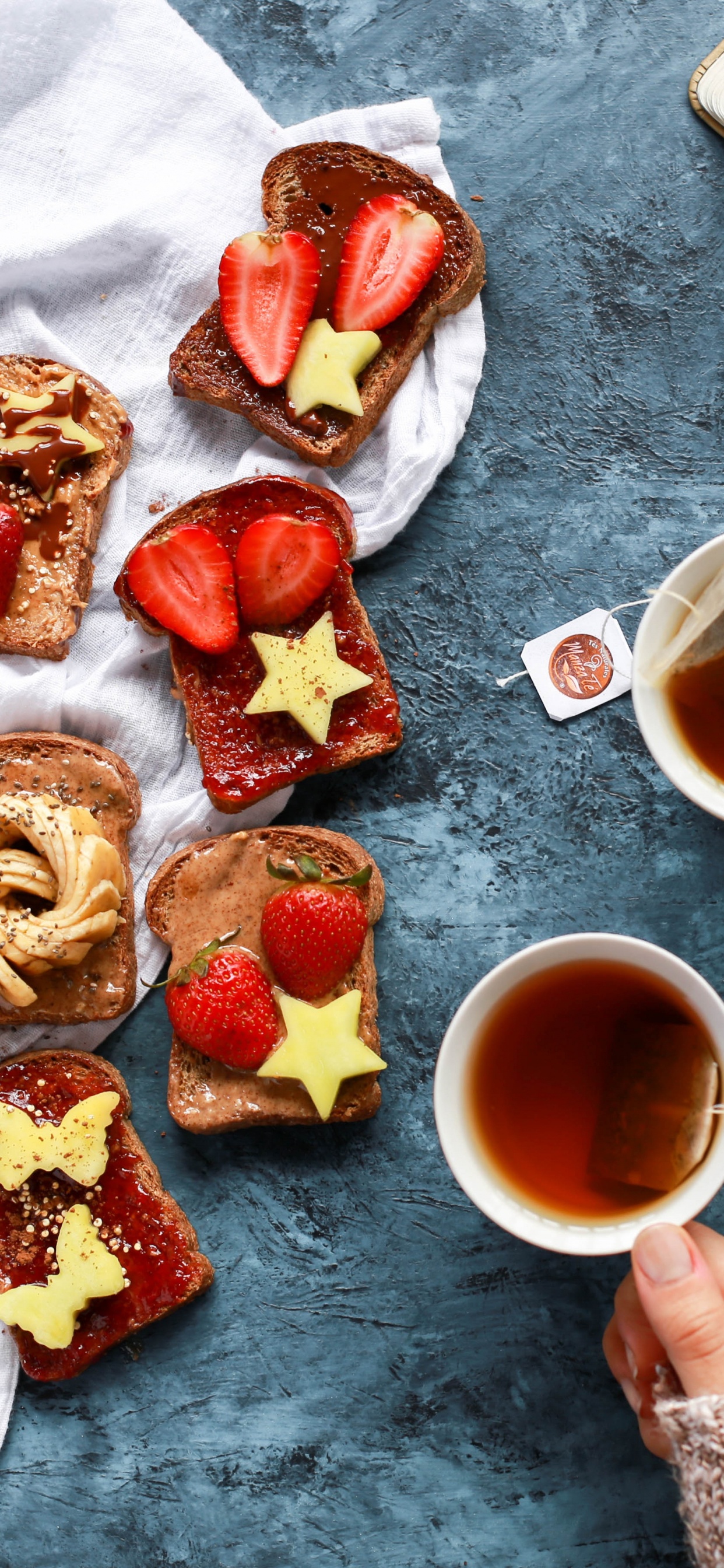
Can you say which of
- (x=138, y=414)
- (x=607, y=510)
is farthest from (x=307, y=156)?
(x=607, y=510)

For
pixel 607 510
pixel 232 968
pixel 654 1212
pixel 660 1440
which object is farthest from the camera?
pixel 607 510

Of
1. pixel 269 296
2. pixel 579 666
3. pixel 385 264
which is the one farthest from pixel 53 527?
pixel 579 666

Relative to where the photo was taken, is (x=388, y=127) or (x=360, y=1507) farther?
(x=388, y=127)

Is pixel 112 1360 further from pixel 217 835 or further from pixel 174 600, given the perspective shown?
pixel 174 600

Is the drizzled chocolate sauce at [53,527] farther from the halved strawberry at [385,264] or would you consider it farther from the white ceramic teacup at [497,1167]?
the white ceramic teacup at [497,1167]

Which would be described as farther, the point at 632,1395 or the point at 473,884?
the point at 473,884

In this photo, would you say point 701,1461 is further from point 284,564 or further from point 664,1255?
point 284,564

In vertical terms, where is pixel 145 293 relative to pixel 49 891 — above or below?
above

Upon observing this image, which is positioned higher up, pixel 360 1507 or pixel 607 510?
pixel 607 510
